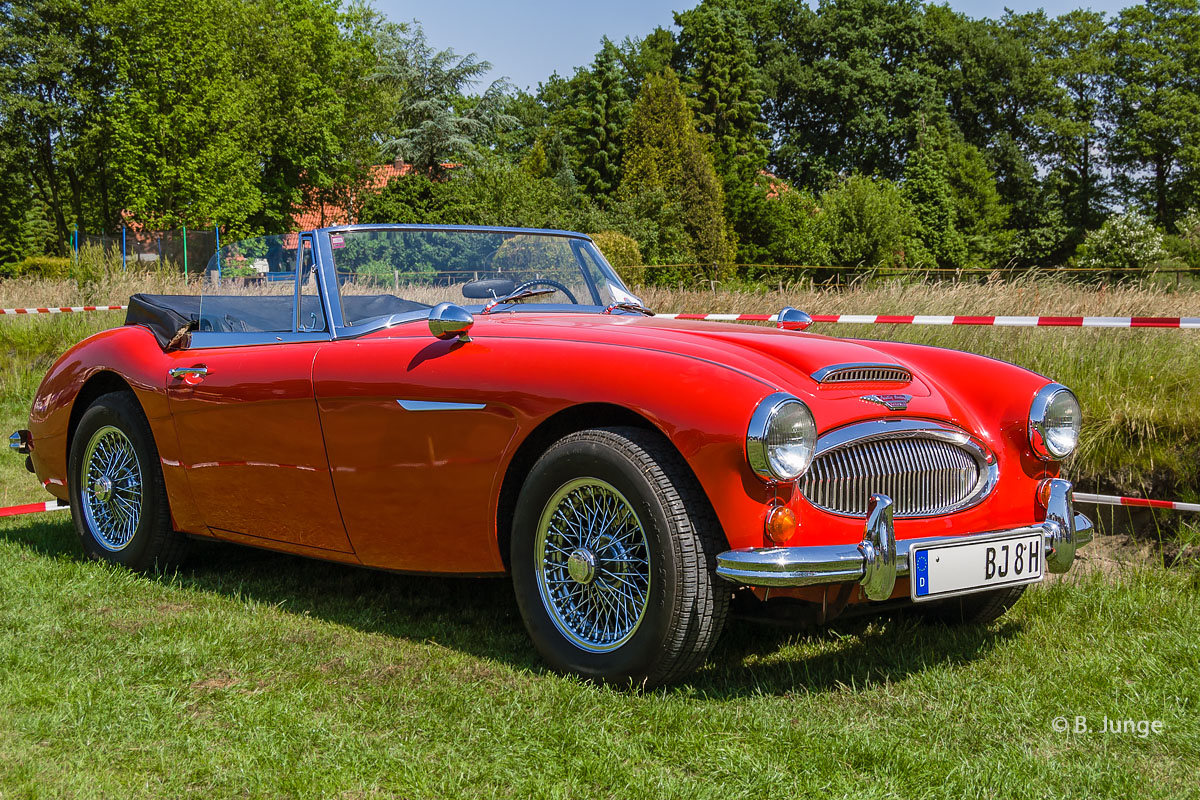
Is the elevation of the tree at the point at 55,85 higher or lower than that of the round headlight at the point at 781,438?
higher

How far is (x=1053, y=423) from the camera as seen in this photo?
363 centimetres

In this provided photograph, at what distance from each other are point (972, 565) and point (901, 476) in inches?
12.8

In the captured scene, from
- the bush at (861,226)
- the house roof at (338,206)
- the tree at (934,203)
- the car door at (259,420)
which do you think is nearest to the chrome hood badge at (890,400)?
the car door at (259,420)

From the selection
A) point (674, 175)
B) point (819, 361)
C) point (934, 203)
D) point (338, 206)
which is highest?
point (338, 206)

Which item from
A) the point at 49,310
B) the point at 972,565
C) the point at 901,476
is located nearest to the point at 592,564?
the point at 901,476

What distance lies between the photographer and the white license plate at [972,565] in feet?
10.0

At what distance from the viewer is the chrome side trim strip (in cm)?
351

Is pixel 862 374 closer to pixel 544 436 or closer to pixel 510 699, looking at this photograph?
pixel 544 436

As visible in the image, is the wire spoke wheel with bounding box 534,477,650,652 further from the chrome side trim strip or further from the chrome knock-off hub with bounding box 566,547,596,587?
the chrome side trim strip

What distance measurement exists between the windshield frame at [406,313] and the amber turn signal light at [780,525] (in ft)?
5.36

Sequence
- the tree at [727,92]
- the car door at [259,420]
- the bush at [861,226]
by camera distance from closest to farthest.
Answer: the car door at [259,420] < the bush at [861,226] < the tree at [727,92]

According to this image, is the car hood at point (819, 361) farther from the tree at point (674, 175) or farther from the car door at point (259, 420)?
the tree at point (674, 175)

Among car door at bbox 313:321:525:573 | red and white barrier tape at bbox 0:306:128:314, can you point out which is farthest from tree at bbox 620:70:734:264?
car door at bbox 313:321:525:573

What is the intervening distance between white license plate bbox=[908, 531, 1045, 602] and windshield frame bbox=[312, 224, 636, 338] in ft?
6.16
